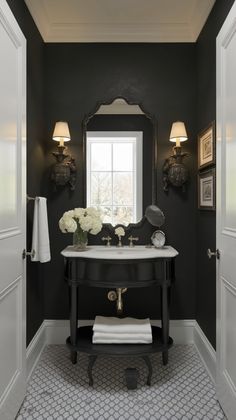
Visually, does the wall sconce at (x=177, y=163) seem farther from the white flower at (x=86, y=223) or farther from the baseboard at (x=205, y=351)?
the baseboard at (x=205, y=351)

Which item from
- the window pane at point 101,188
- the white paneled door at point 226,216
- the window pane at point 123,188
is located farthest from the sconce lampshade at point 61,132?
the white paneled door at point 226,216

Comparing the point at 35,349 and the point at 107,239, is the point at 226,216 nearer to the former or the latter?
the point at 107,239

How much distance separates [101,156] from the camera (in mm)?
2547

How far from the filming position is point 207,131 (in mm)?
2230

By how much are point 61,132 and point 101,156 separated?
1.22ft

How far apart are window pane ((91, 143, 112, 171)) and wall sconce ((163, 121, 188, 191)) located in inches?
18.7

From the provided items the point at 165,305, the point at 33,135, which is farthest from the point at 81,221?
the point at 165,305

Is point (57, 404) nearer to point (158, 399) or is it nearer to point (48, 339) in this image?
point (158, 399)

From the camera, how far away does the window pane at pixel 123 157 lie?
253 cm

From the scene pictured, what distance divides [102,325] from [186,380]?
0.66m

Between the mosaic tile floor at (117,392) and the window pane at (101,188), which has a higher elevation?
the window pane at (101,188)

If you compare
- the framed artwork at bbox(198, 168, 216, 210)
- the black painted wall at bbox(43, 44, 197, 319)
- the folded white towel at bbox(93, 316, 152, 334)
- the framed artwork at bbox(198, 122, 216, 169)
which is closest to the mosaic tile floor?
the folded white towel at bbox(93, 316, 152, 334)

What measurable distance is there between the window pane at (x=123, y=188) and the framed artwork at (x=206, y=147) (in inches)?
22.7

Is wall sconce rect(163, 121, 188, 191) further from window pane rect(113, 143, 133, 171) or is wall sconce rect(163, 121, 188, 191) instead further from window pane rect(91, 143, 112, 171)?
window pane rect(91, 143, 112, 171)
